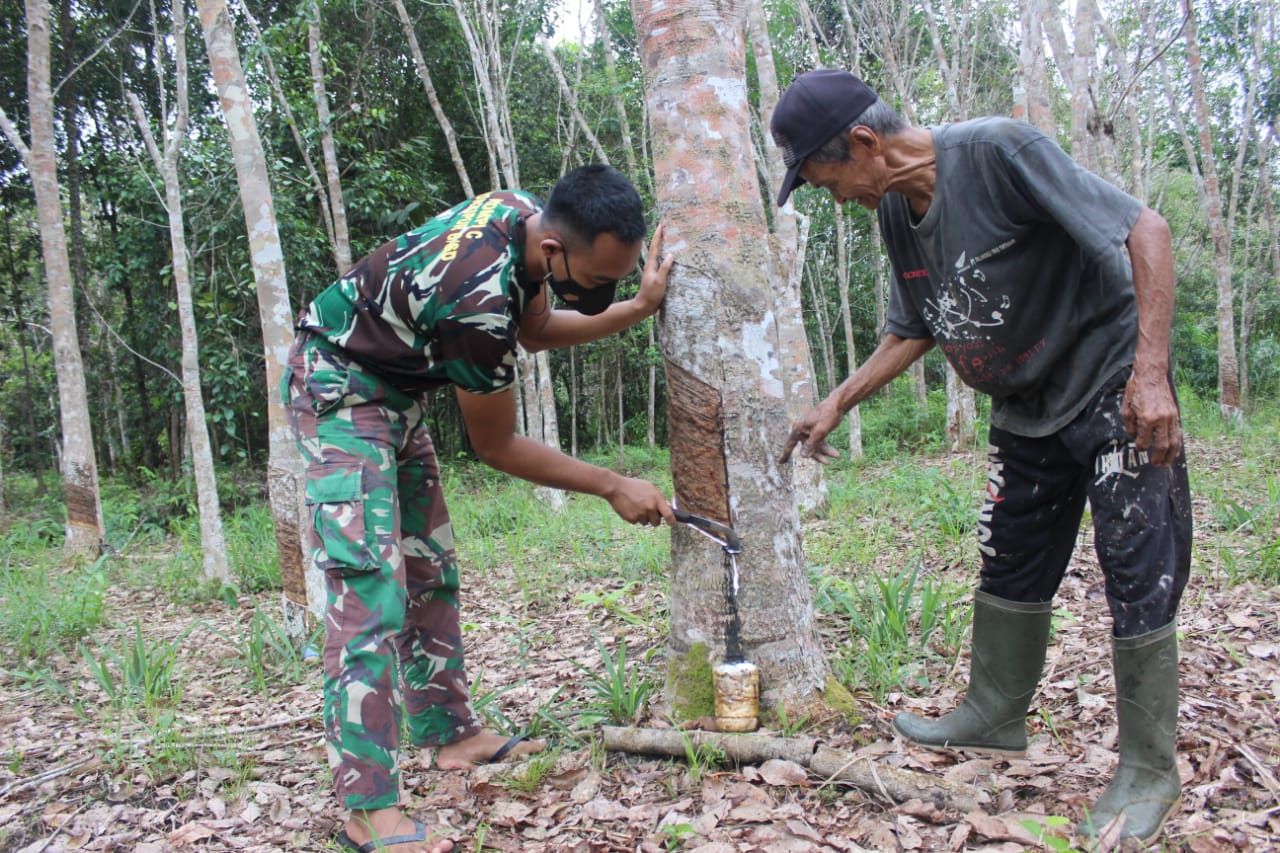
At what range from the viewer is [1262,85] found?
45.7 ft

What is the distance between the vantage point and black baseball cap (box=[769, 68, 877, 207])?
2.15 meters

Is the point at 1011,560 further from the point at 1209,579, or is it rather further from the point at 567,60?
the point at 567,60

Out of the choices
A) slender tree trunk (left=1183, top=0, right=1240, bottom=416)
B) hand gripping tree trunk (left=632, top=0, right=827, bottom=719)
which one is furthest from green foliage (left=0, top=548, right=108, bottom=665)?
slender tree trunk (left=1183, top=0, right=1240, bottom=416)

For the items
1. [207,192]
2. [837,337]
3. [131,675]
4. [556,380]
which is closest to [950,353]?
[131,675]

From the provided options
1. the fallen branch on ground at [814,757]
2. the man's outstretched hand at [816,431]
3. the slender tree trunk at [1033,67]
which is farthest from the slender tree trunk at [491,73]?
the fallen branch on ground at [814,757]

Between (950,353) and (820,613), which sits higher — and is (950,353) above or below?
above

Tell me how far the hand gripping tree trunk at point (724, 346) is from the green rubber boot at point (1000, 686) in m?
0.42

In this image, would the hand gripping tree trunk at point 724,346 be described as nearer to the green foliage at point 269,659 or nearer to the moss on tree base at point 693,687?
the moss on tree base at point 693,687

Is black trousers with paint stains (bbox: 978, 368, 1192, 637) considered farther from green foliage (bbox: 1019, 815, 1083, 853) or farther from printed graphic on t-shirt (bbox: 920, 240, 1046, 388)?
green foliage (bbox: 1019, 815, 1083, 853)

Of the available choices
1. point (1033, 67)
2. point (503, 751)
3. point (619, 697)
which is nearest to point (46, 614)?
point (503, 751)

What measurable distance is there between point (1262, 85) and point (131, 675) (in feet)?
59.4

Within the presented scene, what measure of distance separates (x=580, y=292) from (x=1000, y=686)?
1778 millimetres

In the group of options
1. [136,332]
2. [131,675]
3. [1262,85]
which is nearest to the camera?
[131,675]

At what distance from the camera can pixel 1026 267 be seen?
2.13 meters
